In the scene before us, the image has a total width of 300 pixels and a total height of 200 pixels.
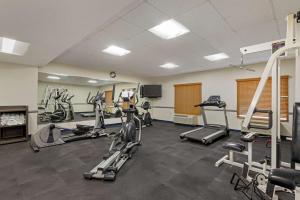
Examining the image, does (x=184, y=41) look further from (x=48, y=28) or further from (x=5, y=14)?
(x=5, y=14)

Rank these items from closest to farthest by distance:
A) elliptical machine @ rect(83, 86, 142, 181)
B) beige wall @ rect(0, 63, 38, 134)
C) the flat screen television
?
elliptical machine @ rect(83, 86, 142, 181), beige wall @ rect(0, 63, 38, 134), the flat screen television

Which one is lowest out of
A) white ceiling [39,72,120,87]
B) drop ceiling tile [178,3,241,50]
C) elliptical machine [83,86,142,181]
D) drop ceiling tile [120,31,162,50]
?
elliptical machine [83,86,142,181]

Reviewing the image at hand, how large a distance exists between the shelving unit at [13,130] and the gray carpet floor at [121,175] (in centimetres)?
44

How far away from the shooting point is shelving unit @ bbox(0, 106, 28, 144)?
4.21 meters

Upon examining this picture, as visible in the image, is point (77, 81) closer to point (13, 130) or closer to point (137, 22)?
point (13, 130)

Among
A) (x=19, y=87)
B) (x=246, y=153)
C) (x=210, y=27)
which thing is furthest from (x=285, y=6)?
(x=19, y=87)

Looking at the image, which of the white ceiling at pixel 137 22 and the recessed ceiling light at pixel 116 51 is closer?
the white ceiling at pixel 137 22

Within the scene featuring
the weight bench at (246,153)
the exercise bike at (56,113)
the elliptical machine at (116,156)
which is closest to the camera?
the elliptical machine at (116,156)

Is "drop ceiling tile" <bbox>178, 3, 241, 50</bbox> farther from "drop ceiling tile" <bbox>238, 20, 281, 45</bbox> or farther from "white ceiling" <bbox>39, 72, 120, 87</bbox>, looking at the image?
"white ceiling" <bbox>39, 72, 120, 87</bbox>

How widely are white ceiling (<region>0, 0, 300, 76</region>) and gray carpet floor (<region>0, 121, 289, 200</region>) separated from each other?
7.87 feet

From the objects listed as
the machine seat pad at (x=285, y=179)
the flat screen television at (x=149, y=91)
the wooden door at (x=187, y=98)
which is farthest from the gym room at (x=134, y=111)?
the flat screen television at (x=149, y=91)

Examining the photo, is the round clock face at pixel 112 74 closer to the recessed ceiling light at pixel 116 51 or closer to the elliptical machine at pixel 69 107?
the elliptical machine at pixel 69 107

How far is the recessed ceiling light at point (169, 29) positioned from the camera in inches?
105

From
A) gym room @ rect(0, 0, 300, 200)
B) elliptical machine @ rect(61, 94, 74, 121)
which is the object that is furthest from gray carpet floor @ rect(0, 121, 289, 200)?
elliptical machine @ rect(61, 94, 74, 121)
